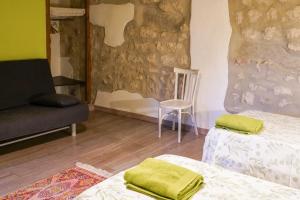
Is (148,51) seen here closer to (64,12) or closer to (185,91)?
(185,91)

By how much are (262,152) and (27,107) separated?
2385mm

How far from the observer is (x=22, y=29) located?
3.87 m

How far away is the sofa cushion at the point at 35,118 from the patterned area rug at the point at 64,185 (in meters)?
0.60

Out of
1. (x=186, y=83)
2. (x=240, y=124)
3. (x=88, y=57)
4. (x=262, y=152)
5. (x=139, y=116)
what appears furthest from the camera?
(x=88, y=57)

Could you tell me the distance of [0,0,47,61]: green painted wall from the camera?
3684 mm

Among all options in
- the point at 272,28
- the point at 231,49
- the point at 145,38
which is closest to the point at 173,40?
the point at 145,38

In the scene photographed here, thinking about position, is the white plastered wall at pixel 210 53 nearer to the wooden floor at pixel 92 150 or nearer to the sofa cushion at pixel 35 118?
the wooden floor at pixel 92 150

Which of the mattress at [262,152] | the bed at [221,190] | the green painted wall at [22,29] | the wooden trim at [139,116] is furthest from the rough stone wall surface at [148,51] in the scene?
the bed at [221,190]

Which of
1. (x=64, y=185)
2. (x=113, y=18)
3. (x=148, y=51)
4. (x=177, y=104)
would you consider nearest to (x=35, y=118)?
(x=64, y=185)

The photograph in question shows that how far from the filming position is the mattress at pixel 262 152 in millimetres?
2279

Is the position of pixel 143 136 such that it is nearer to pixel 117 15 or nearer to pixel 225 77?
pixel 225 77

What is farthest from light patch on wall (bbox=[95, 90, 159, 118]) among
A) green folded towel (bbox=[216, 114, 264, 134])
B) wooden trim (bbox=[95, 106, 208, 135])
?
green folded towel (bbox=[216, 114, 264, 134])

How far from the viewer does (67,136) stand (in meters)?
3.77

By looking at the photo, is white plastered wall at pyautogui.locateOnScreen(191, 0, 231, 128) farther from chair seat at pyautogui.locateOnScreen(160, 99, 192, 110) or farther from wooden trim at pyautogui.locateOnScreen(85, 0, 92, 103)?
wooden trim at pyautogui.locateOnScreen(85, 0, 92, 103)
